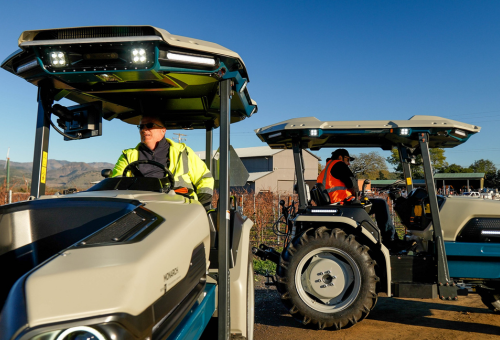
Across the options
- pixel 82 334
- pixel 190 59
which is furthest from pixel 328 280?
pixel 82 334

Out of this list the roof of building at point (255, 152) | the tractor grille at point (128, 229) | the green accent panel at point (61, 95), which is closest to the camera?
the tractor grille at point (128, 229)

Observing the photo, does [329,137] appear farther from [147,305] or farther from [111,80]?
[147,305]

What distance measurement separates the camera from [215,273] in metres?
2.69

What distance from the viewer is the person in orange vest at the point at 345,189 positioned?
534 cm

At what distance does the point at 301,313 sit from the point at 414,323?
1.39 metres

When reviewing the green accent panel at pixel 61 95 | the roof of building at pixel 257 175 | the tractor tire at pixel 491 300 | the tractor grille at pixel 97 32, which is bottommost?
the tractor tire at pixel 491 300

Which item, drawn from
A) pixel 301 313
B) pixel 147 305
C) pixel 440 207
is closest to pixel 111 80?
pixel 147 305

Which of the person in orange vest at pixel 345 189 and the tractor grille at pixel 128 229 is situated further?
the person in orange vest at pixel 345 189

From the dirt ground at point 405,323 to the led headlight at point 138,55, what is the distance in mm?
3222

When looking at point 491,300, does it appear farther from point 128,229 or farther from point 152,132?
point 128,229

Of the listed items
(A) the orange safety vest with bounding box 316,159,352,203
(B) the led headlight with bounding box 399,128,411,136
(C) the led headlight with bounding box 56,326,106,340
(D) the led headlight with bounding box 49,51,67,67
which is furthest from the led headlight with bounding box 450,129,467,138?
(C) the led headlight with bounding box 56,326,106,340

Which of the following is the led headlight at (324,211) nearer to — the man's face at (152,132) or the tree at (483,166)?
the man's face at (152,132)

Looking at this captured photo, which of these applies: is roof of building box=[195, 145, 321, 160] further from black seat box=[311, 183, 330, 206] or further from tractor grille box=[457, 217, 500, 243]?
tractor grille box=[457, 217, 500, 243]

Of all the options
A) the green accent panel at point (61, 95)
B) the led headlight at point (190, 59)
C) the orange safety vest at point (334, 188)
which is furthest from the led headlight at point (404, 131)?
the green accent panel at point (61, 95)
